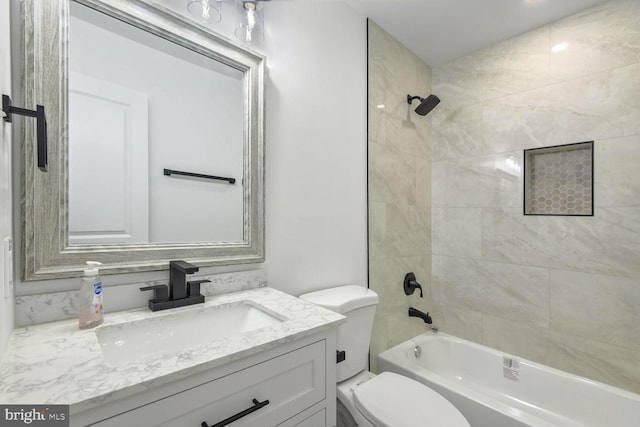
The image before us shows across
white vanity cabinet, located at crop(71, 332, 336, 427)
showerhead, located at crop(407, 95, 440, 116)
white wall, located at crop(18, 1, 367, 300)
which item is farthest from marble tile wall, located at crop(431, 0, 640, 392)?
white vanity cabinet, located at crop(71, 332, 336, 427)

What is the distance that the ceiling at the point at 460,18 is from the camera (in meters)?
1.68

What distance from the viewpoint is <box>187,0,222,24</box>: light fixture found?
1.13 m

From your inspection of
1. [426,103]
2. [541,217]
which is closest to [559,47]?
[426,103]

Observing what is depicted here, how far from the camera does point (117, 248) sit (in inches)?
38.1

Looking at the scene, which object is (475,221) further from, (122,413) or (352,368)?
(122,413)

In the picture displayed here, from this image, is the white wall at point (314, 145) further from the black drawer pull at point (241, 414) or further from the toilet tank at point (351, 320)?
the black drawer pull at point (241, 414)

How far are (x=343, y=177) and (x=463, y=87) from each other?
1.28 metres

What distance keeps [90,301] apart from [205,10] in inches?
43.5

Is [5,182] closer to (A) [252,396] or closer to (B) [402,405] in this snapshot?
(A) [252,396]

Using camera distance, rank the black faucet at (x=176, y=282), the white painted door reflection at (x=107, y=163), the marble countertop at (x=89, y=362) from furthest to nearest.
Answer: the black faucet at (x=176, y=282)
the white painted door reflection at (x=107, y=163)
the marble countertop at (x=89, y=362)

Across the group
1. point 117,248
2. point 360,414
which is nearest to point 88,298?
point 117,248

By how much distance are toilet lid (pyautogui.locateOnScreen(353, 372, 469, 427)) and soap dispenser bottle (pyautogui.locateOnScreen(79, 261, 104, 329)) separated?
3.47 feet

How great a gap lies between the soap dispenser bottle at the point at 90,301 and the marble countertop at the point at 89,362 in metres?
0.02

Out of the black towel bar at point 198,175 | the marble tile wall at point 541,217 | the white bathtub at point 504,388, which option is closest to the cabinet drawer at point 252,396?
the black towel bar at point 198,175
